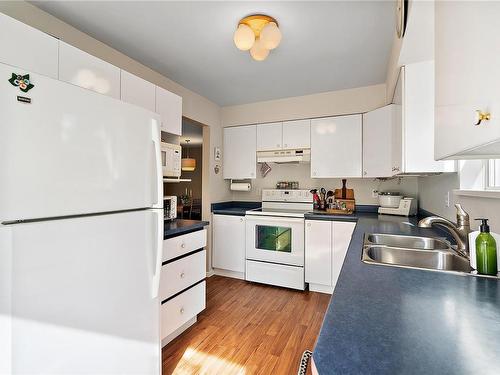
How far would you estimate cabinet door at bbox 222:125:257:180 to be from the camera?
3.58 m

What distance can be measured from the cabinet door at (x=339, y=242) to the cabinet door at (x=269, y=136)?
129cm

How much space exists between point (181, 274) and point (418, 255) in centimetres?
160

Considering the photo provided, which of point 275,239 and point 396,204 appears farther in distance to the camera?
point 275,239

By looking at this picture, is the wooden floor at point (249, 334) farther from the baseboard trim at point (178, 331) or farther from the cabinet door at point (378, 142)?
the cabinet door at point (378, 142)

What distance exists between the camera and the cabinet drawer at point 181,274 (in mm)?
1820

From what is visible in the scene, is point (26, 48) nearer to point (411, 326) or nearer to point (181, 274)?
point (181, 274)

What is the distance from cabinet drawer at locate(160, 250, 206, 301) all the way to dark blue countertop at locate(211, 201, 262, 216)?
3.88 feet

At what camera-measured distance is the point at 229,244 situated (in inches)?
133

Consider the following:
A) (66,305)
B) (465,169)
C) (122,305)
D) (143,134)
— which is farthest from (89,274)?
(465,169)

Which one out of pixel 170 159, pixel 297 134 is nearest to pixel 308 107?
pixel 297 134

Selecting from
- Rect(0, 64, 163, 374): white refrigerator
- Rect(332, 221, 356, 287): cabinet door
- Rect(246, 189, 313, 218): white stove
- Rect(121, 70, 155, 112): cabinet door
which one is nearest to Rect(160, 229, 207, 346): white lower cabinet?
Rect(0, 64, 163, 374): white refrigerator

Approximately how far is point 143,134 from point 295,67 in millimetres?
1795

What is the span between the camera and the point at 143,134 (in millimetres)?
1338

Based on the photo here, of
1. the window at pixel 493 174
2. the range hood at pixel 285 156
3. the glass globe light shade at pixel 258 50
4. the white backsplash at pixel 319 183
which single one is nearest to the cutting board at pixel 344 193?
the white backsplash at pixel 319 183
